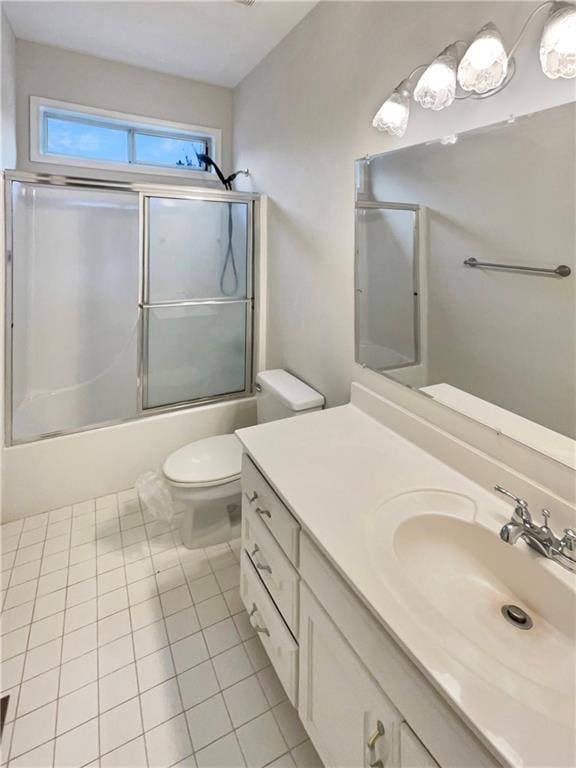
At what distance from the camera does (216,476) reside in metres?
1.85

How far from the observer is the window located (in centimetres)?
235

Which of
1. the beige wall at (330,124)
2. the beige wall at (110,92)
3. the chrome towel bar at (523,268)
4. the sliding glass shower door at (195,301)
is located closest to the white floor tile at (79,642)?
the sliding glass shower door at (195,301)

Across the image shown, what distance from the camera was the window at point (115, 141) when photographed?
A: 235cm

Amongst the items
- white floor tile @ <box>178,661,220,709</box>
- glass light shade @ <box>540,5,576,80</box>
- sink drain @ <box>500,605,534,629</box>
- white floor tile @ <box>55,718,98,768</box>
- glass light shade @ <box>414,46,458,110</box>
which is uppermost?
glass light shade @ <box>414,46,458,110</box>

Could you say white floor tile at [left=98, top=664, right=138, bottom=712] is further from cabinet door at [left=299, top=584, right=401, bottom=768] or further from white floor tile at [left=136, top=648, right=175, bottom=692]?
cabinet door at [left=299, top=584, right=401, bottom=768]

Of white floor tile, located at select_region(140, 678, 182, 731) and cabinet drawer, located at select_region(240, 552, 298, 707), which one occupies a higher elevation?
cabinet drawer, located at select_region(240, 552, 298, 707)

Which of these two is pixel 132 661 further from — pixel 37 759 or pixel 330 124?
pixel 330 124

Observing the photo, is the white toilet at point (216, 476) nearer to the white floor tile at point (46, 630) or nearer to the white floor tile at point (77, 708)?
the white floor tile at point (46, 630)

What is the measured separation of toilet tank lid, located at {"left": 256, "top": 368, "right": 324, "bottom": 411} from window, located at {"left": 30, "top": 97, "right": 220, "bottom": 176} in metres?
1.68

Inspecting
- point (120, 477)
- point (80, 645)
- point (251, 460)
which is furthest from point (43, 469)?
point (251, 460)

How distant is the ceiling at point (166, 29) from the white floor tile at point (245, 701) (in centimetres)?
278

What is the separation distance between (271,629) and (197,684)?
385 mm

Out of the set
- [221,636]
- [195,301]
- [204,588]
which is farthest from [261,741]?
[195,301]

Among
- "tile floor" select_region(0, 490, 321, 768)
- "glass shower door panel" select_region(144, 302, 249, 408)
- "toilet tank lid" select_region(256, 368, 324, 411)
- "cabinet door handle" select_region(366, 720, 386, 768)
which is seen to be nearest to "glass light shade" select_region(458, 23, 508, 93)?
"toilet tank lid" select_region(256, 368, 324, 411)
